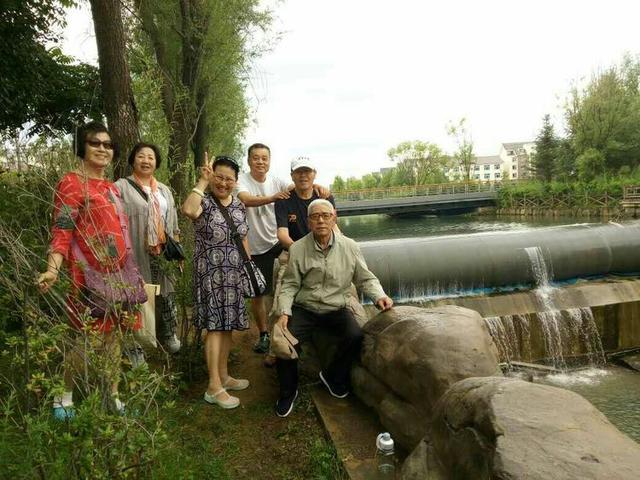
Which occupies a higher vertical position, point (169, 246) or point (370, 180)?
point (370, 180)

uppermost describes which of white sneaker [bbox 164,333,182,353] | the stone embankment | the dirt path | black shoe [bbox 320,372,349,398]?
the stone embankment

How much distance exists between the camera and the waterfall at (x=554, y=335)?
215 inches

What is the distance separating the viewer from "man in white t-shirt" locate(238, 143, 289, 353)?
362 centimetres

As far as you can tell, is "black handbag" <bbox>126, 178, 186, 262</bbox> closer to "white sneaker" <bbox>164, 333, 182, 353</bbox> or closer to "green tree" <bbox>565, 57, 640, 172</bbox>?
"white sneaker" <bbox>164, 333, 182, 353</bbox>

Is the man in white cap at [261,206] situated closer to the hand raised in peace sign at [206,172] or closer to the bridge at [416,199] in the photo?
the hand raised in peace sign at [206,172]

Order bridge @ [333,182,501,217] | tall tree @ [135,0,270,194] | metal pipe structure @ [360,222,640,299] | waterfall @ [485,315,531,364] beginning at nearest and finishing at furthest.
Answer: waterfall @ [485,315,531,364] → metal pipe structure @ [360,222,640,299] → tall tree @ [135,0,270,194] → bridge @ [333,182,501,217]

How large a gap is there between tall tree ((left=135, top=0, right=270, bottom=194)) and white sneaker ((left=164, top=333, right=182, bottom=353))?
3.92 meters

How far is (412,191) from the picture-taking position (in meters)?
31.1

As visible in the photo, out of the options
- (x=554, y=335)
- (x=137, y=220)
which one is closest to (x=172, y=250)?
(x=137, y=220)

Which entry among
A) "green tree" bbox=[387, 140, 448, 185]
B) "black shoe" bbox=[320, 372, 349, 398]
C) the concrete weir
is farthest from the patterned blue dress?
"green tree" bbox=[387, 140, 448, 185]

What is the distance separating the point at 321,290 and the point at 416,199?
984 inches

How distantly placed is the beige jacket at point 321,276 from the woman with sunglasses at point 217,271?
38 cm

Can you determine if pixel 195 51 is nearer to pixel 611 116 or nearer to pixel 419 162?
pixel 611 116

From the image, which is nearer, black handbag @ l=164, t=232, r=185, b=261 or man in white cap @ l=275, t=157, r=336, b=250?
black handbag @ l=164, t=232, r=185, b=261
